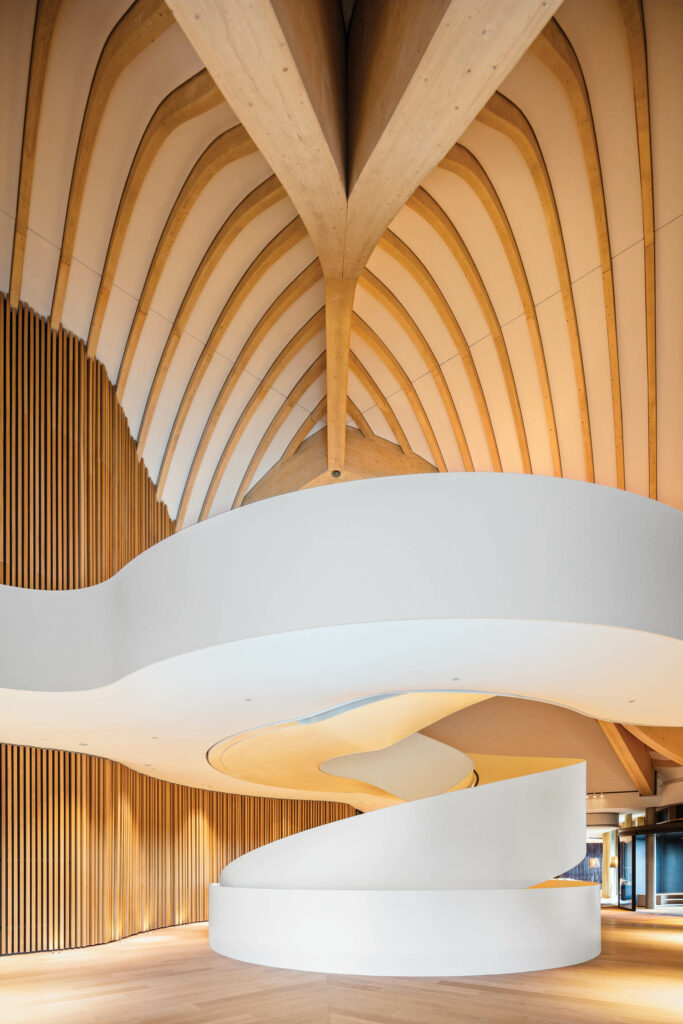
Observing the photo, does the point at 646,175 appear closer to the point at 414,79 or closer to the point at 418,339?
the point at 414,79

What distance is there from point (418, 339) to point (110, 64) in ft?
24.4

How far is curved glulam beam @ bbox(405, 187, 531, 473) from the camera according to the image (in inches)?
520

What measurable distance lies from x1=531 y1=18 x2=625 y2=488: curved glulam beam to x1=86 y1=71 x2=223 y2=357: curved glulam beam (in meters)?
4.08

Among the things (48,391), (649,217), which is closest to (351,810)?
(48,391)

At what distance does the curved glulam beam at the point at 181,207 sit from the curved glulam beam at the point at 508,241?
9.54ft

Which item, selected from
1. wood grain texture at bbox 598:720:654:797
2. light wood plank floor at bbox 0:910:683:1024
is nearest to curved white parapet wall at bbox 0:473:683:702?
light wood plank floor at bbox 0:910:683:1024

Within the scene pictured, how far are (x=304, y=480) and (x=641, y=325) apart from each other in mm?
8004

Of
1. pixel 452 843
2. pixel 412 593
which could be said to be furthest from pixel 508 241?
pixel 452 843

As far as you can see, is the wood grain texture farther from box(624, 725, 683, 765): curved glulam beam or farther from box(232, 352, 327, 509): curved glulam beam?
box(232, 352, 327, 509): curved glulam beam

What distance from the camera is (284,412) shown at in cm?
1819

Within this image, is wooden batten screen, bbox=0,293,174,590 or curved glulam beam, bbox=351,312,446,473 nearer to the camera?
wooden batten screen, bbox=0,293,174,590

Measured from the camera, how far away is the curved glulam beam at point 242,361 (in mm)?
15430

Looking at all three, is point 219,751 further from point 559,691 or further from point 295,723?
point 559,691

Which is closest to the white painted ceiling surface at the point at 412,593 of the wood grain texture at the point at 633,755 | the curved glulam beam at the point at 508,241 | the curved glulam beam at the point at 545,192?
the curved glulam beam at the point at 545,192
